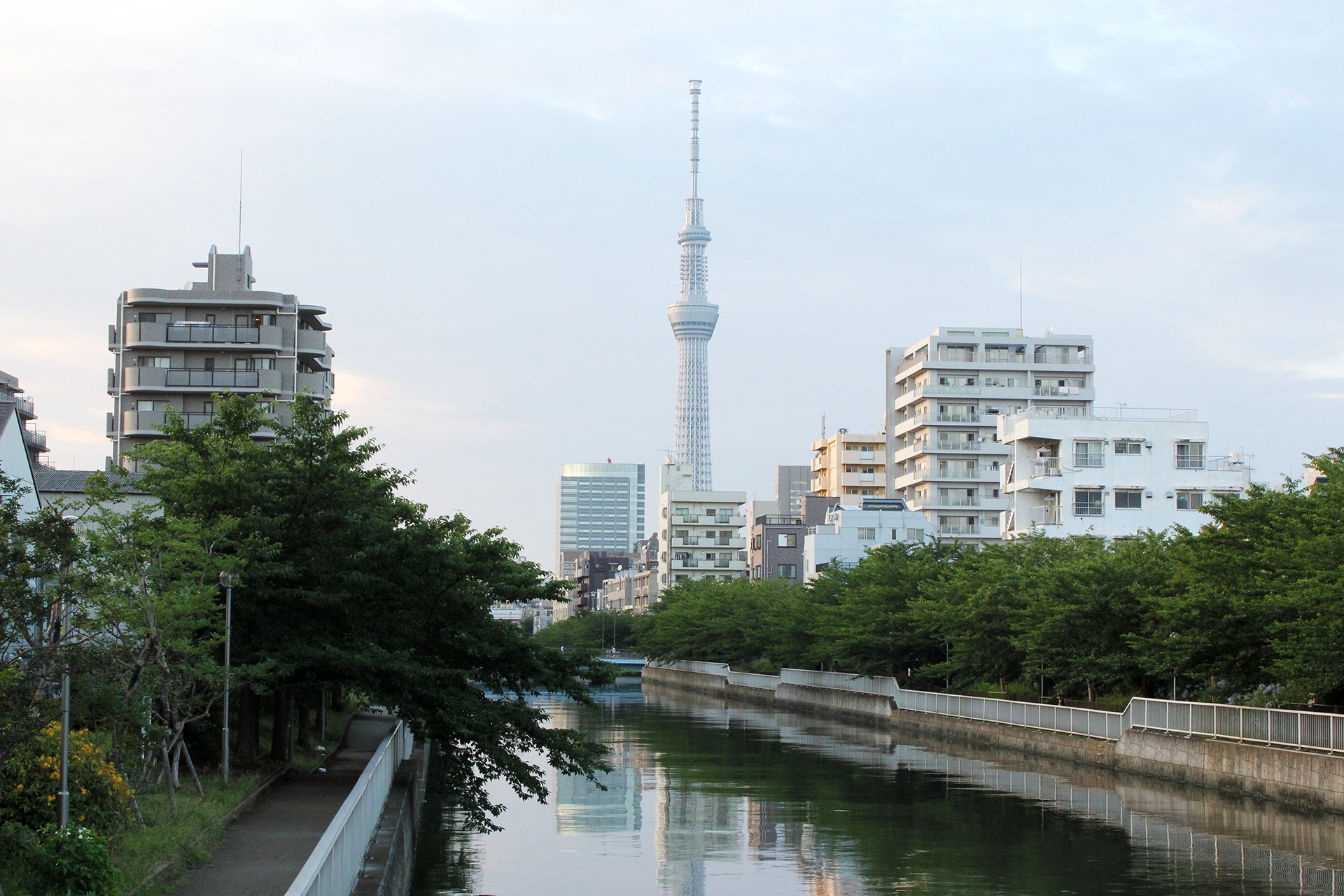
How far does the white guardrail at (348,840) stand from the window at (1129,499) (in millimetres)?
54269

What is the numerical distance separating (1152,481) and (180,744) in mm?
58679

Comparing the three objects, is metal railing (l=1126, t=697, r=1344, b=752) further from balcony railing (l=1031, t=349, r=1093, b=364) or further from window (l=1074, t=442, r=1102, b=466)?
balcony railing (l=1031, t=349, r=1093, b=364)

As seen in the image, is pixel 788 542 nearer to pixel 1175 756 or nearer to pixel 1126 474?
pixel 1126 474

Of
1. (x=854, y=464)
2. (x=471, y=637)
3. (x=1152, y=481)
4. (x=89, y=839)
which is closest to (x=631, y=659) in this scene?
(x=854, y=464)

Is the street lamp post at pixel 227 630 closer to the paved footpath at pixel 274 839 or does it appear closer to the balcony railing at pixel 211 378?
the paved footpath at pixel 274 839

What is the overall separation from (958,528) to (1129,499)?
2733 cm

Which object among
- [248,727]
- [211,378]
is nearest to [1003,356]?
[211,378]

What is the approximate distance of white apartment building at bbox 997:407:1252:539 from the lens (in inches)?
2731

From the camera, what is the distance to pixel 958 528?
96500mm

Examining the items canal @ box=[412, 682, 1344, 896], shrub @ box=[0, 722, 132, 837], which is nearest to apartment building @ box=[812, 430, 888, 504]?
canal @ box=[412, 682, 1344, 896]

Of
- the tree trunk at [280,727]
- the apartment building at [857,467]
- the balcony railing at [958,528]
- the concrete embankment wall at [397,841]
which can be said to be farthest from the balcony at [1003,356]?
the tree trunk at [280,727]

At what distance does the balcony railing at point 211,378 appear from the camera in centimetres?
5462

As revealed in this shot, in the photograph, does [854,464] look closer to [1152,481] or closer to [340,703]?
[1152,481]

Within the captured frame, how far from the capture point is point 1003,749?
4244 centimetres
